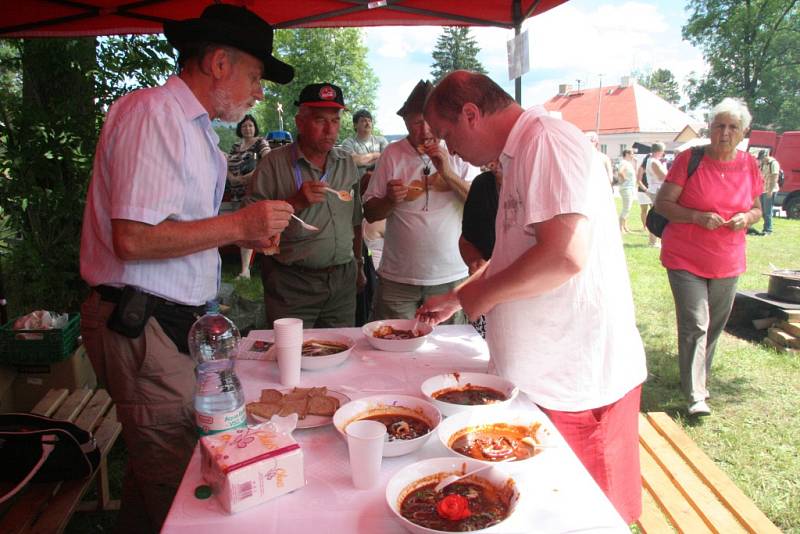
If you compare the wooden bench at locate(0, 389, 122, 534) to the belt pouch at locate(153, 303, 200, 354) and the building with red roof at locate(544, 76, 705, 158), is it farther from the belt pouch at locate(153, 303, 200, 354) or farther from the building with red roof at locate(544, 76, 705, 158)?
the building with red roof at locate(544, 76, 705, 158)

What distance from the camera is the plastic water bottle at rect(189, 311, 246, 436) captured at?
52.9 inches

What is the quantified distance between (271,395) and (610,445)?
107 centimetres

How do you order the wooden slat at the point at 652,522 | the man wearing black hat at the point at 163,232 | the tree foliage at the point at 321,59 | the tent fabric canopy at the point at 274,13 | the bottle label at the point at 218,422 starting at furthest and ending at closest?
the tree foliage at the point at 321,59
the tent fabric canopy at the point at 274,13
the wooden slat at the point at 652,522
the man wearing black hat at the point at 163,232
the bottle label at the point at 218,422

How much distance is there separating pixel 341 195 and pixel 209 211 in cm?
143

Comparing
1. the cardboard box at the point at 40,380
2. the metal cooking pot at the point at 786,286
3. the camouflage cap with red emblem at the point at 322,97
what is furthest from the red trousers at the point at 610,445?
the metal cooking pot at the point at 786,286

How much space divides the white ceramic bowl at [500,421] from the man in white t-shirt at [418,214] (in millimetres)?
1803

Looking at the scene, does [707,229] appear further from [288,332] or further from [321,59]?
[321,59]

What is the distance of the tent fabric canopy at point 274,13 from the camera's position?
3.87m

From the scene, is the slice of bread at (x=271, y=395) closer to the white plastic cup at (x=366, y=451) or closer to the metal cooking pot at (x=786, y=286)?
the white plastic cup at (x=366, y=451)

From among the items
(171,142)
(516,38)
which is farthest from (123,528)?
(516,38)

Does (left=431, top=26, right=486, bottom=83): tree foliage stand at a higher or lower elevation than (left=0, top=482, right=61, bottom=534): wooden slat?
higher

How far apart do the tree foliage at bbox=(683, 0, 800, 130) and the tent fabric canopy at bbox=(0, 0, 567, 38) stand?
2376 centimetres

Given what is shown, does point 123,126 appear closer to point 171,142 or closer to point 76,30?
point 171,142

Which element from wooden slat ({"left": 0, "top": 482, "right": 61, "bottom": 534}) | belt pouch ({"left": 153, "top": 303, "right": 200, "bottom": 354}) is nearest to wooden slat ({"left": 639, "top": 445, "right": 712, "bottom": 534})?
belt pouch ({"left": 153, "top": 303, "right": 200, "bottom": 354})
